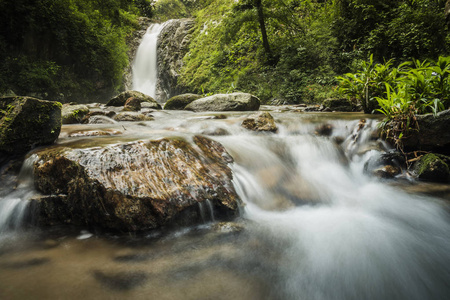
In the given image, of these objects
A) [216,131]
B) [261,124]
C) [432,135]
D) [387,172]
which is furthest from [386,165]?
[216,131]

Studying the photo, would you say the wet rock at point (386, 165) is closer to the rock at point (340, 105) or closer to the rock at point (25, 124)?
the rock at point (340, 105)

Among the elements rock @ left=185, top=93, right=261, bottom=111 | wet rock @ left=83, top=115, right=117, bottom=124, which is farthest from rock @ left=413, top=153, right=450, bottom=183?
wet rock @ left=83, top=115, right=117, bottom=124

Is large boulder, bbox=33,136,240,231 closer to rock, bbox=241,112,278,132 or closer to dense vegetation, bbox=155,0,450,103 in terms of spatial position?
rock, bbox=241,112,278,132

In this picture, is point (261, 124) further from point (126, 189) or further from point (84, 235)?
point (84, 235)

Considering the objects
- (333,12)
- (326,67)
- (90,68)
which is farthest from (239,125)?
(90,68)

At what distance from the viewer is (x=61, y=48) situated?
13.3m

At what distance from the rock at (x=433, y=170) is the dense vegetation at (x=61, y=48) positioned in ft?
48.0

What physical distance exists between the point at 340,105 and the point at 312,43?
21.0ft

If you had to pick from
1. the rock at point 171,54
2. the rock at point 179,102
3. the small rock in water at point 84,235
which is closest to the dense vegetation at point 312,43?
the rock at point 179,102

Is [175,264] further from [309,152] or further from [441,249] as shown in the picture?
[309,152]

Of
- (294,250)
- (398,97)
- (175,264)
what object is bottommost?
(294,250)

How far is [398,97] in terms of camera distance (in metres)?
3.88

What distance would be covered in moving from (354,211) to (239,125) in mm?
3163

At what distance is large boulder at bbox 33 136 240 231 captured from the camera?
82.1 inches
